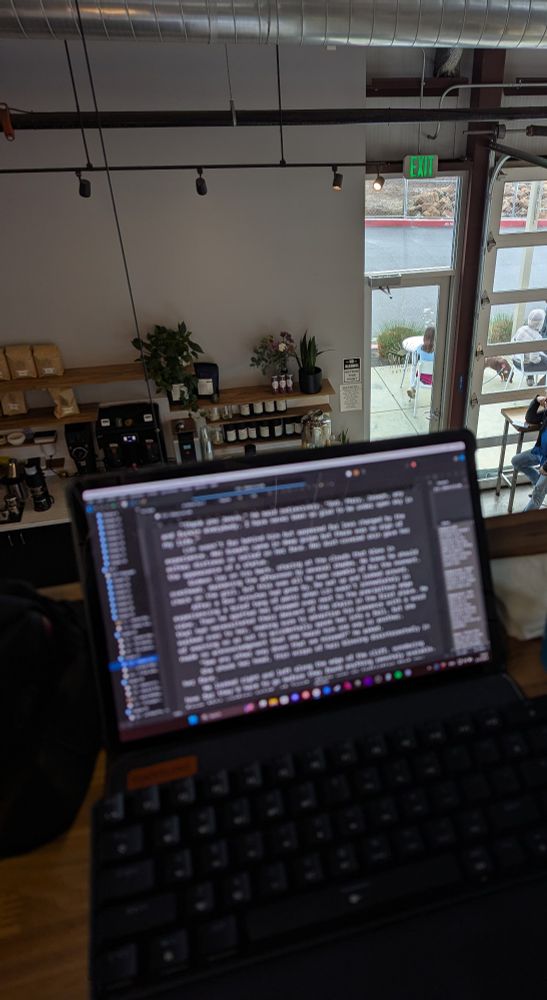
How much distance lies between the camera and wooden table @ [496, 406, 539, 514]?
5.30 metres

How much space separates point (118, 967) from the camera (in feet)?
1.81

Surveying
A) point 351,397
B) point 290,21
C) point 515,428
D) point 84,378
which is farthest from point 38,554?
point 515,428

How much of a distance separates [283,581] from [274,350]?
3975 mm

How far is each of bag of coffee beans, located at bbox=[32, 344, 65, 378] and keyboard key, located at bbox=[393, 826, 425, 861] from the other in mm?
4106

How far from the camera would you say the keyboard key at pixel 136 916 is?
0.57m

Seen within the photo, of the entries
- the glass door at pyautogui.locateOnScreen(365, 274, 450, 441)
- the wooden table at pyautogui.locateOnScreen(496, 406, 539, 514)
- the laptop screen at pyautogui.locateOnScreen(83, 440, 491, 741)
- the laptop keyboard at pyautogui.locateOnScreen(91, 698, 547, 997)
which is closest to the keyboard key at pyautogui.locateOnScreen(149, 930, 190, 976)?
the laptop keyboard at pyautogui.locateOnScreen(91, 698, 547, 997)

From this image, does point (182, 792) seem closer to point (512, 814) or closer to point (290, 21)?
point (512, 814)

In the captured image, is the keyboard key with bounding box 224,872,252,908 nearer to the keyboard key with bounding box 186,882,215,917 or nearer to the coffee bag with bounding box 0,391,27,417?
the keyboard key with bounding box 186,882,215,917

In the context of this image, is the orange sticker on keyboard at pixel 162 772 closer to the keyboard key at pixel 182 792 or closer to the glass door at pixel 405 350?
the keyboard key at pixel 182 792

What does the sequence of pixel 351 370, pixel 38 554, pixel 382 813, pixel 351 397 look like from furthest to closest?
pixel 351 397 → pixel 351 370 → pixel 38 554 → pixel 382 813

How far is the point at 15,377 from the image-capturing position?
416 cm

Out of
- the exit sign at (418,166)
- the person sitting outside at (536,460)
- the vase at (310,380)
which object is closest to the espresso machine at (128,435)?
the vase at (310,380)

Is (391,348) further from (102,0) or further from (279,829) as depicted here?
(279,829)

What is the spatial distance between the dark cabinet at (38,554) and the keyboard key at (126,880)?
11.1 feet
